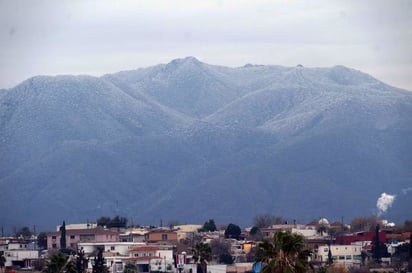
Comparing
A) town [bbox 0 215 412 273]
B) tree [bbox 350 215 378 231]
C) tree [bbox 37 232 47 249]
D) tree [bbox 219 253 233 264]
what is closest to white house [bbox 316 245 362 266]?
town [bbox 0 215 412 273]

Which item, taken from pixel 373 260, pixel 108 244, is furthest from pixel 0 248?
pixel 373 260

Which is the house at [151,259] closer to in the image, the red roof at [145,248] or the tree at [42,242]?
the red roof at [145,248]

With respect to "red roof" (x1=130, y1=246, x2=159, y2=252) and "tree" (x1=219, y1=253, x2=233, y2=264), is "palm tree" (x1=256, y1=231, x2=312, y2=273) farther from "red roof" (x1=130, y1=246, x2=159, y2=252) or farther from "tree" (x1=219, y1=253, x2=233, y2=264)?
"red roof" (x1=130, y1=246, x2=159, y2=252)

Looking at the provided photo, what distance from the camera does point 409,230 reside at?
16962cm

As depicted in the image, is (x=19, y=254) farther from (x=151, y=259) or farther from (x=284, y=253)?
(x=284, y=253)

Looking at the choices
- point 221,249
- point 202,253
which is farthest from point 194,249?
point 221,249

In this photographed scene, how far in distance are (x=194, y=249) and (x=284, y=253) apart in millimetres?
45856

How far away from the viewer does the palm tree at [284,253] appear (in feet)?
219

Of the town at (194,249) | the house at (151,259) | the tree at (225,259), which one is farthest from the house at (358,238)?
the house at (151,259)

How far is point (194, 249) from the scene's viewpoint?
372ft

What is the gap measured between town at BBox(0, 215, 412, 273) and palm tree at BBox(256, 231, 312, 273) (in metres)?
39.9

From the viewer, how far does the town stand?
12875cm

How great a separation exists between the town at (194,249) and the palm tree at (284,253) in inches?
1570

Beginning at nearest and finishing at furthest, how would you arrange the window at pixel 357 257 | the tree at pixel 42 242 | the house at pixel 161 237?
1. the window at pixel 357 257
2. the tree at pixel 42 242
3. the house at pixel 161 237
